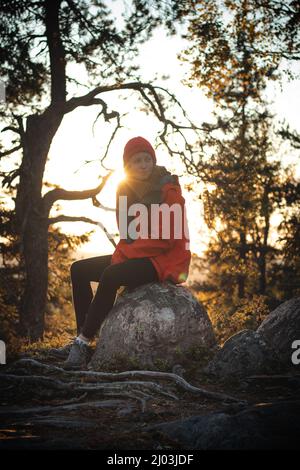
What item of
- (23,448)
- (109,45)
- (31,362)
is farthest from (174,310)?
(109,45)

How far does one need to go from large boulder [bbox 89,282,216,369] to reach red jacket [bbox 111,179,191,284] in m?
0.22

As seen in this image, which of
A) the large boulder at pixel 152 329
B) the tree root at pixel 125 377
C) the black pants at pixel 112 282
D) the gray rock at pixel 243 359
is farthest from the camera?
the black pants at pixel 112 282

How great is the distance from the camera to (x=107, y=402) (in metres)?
4.11

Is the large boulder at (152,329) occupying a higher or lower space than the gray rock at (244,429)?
higher

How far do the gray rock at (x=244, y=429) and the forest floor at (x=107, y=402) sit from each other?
0.12m

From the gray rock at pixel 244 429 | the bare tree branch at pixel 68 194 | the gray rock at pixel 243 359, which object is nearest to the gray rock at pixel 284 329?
the gray rock at pixel 243 359

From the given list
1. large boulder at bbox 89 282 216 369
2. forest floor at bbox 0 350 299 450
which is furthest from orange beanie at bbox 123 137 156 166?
forest floor at bbox 0 350 299 450

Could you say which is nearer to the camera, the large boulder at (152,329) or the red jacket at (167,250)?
the large boulder at (152,329)

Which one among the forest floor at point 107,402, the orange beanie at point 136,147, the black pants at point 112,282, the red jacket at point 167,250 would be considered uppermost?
the orange beanie at point 136,147

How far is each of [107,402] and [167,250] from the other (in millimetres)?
2039

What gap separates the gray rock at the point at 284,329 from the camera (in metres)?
5.45

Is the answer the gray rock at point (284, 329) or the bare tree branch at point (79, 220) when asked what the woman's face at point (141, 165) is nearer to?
the gray rock at point (284, 329)

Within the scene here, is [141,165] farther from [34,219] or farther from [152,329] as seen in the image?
[34,219]

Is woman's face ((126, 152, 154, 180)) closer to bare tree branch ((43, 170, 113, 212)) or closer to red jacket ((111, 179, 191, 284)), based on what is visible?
red jacket ((111, 179, 191, 284))
